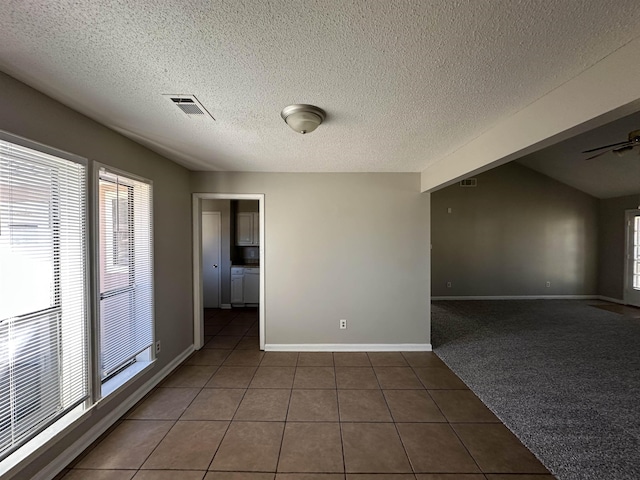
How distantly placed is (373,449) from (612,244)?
26.0 feet

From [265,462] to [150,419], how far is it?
1.11m

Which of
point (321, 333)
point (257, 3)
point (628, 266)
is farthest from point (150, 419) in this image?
point (628, 266)

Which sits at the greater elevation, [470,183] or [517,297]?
[470,183]

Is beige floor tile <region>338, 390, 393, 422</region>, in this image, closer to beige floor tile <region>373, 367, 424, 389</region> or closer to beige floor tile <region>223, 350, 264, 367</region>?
beige floor tile <region>373, 367, 424, 389</region>

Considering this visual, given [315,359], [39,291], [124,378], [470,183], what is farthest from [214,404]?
[470,183]

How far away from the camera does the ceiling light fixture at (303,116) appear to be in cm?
174

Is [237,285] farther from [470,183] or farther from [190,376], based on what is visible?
[470,183]

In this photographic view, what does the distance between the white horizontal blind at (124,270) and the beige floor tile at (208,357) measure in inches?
31.0

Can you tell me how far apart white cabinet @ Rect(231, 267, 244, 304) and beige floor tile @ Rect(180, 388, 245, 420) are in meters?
3.02

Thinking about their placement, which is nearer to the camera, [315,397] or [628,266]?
[315,397]

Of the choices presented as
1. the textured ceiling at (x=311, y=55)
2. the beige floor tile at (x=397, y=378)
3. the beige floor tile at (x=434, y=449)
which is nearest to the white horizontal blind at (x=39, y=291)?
the textured ceiling at (x=311, y=55)

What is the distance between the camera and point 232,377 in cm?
288

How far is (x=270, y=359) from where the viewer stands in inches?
130

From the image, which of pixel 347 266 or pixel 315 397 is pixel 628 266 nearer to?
pixel 347 266
